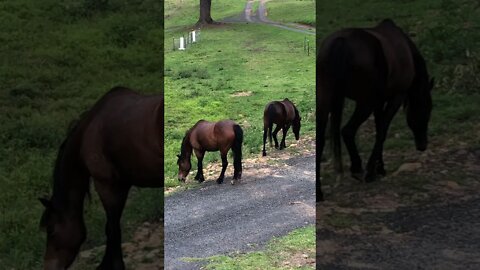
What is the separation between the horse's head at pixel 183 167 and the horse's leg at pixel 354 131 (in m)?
1.24

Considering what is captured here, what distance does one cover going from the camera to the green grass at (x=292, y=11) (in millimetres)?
3711

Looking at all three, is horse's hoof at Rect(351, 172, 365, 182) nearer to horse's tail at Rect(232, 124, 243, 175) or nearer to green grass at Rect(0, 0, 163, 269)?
horse's tail at Rect(232, 124, 243, 175)

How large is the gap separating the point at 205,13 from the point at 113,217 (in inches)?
68.8

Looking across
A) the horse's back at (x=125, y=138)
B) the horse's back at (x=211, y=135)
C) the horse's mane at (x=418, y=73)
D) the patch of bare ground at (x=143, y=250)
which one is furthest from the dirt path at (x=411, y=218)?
the horse's back at (x=125, y=138)

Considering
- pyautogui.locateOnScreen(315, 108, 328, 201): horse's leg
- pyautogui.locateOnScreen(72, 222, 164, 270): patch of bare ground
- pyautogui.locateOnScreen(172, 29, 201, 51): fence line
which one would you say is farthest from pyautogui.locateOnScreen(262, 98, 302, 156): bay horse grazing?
pyautogui.locateOnScreen(72, 222, 164, 270): patch of bare ground

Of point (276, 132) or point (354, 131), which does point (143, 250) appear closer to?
point (276, 132)

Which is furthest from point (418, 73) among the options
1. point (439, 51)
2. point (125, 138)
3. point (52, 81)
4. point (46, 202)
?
point (46, 202)

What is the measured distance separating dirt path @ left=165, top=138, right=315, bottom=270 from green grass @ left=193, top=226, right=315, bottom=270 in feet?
0.17

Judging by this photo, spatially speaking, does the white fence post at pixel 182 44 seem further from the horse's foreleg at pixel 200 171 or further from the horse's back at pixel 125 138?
the horse's foreleg at pixel 200 171

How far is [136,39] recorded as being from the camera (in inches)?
139

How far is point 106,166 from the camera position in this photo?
3406mm

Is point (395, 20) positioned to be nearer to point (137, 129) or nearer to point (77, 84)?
point (137, 129)

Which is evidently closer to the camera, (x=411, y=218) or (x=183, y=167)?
(x=183, y=167)

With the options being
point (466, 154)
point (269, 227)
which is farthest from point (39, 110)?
point (466, 154)
